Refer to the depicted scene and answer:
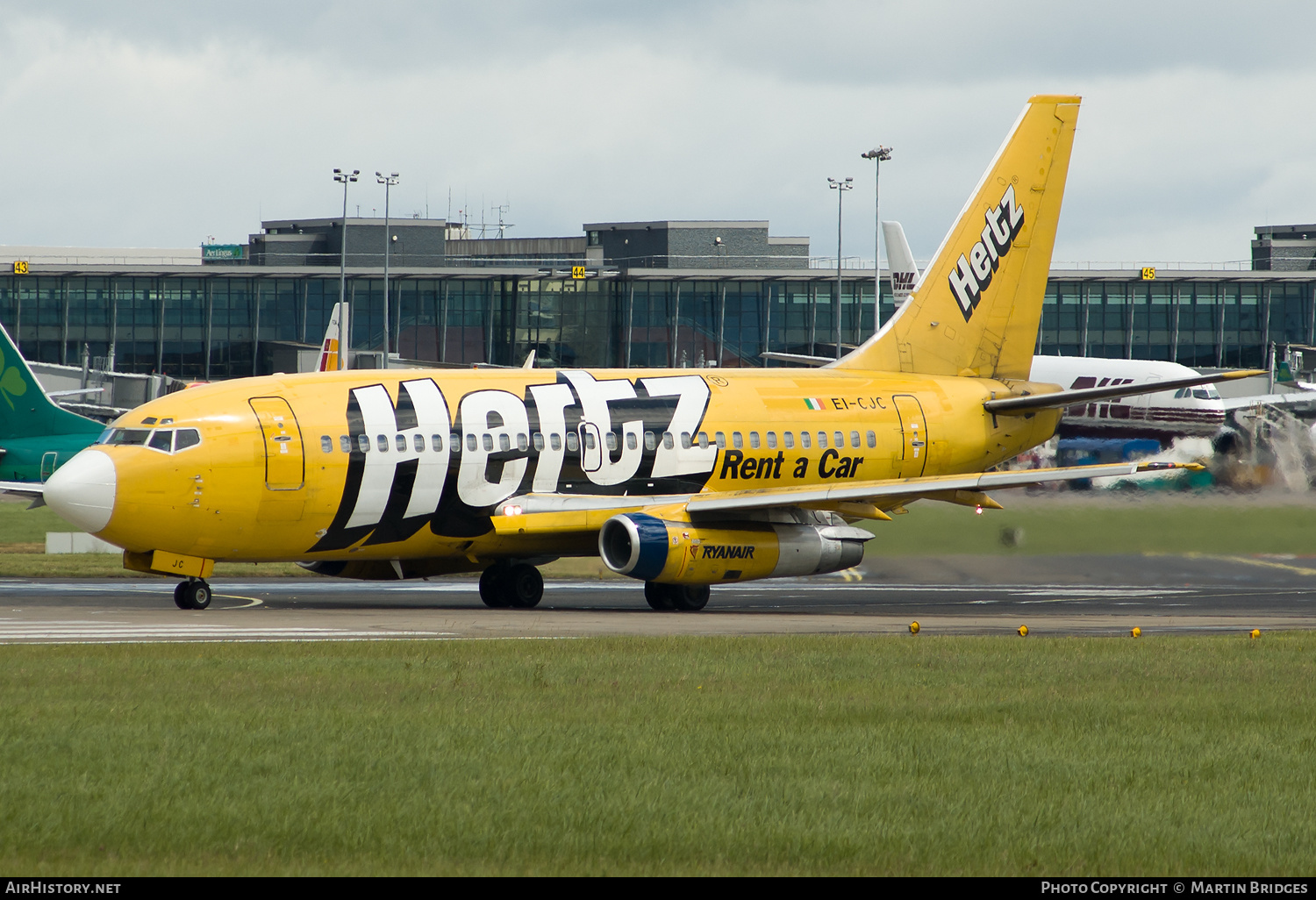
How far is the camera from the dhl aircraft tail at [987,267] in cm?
3575

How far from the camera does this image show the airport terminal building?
106812 millimetres

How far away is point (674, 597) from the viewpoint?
30469 millimetres

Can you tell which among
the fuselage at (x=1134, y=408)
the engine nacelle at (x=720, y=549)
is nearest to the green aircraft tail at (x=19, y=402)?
the engine nacelle at (x=720, y=549)

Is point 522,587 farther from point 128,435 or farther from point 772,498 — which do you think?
Result: point 128,435

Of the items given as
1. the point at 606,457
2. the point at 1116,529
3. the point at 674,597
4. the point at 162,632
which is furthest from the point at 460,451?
the point at 1116,529

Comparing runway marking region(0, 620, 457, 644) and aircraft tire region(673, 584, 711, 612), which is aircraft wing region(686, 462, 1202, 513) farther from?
runway marking region(0, 620, 457, 644)

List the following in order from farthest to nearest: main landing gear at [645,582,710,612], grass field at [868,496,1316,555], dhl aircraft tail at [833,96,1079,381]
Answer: dhl aircraft tail at [833,96,1079,381] < grass field at [868,496,1316,555] < main landing gear at [645,582,710,612]

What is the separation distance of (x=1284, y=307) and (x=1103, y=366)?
157ft

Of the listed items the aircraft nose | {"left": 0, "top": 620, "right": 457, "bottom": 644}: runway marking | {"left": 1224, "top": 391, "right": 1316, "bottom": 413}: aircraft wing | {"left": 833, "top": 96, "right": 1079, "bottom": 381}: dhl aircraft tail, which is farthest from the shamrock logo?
{"left": 1224, "top": 391, "right": 1316, "bottom": 413}: aircraft wing

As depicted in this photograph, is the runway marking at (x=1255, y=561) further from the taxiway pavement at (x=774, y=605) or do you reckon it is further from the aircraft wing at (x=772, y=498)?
the aircraft wing at (x=772, y=498)

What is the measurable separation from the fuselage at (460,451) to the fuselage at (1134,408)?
32.2 m

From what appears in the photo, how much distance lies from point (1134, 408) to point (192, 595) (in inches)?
1894

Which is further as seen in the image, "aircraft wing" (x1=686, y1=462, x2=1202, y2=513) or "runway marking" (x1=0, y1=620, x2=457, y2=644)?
"aircraft wing" (x1=686, y1=462, x2=1202, y2=513)

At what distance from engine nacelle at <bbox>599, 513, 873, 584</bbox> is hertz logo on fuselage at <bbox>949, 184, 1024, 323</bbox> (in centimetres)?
773
